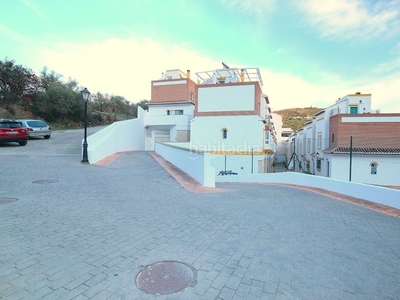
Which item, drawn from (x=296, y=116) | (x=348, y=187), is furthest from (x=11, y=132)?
(x=296, y=116)

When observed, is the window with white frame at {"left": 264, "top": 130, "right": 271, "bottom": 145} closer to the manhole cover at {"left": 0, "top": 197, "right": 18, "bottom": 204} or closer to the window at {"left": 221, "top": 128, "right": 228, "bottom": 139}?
the window at {"left": 221, "top": 128, "right": 228, "bottom": 139}

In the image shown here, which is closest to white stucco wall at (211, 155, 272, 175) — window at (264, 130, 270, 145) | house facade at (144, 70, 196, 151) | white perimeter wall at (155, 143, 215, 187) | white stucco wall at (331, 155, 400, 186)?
window at (264, 130, 270, 145)

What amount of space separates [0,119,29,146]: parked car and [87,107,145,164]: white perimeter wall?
188 inches

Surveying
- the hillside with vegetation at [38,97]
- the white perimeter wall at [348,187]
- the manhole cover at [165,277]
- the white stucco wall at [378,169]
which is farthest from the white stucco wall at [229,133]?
the manhole cover at [165,277]

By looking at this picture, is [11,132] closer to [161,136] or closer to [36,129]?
[36,129]

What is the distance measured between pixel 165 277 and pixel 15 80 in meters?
34.8

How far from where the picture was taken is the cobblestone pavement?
2.69 m

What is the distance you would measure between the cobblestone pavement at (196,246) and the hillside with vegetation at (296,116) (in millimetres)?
76794

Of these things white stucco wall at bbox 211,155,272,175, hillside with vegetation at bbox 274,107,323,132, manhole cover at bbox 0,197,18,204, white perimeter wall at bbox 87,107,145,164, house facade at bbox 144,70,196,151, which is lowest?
white stucco wall at bbox 211,155,272,175

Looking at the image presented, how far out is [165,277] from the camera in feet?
9.41

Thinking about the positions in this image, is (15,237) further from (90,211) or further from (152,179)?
(152,179)

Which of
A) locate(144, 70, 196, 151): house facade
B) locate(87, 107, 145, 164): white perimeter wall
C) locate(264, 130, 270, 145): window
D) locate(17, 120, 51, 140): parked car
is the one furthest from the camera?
locate(144, 70, 196, 151): house facade

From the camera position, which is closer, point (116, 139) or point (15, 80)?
point (116, 139)

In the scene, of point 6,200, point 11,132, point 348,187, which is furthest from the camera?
point 11,132
